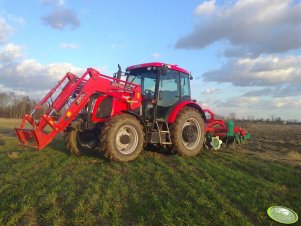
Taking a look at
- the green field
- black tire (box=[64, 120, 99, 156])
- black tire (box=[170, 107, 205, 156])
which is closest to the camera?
the green field

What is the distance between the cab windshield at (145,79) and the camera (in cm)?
1077

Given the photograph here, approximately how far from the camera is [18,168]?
309 inches

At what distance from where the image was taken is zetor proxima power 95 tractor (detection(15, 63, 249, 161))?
898 cm

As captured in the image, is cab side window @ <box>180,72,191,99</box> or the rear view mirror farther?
cab side window @ <box>180,72,191,99</box>

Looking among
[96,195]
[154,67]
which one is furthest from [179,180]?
[154,67]

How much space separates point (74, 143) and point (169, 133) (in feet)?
9.27

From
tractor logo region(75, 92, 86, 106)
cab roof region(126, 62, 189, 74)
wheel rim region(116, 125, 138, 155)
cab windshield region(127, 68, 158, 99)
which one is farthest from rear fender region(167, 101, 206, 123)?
tractor logo region(75, 92, 86, 106)

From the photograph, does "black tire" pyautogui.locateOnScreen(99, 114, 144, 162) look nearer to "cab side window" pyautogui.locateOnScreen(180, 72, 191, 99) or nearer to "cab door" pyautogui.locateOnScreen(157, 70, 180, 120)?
"cab door" pyautogui.locateOnScreen(157, 70, 180, 120)

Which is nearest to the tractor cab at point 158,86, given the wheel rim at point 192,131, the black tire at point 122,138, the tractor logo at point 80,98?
the wheel rim at point 192,131

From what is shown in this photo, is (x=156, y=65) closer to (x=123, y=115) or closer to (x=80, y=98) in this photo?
(x=123, y=115)

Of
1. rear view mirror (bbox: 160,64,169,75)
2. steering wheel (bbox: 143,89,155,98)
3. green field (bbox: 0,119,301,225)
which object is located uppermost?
rear view mirror (bbox: 160,64,169,75)

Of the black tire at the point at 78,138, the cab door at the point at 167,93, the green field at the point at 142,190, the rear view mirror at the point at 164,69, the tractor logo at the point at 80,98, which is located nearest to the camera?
the green field at the point at 142,190

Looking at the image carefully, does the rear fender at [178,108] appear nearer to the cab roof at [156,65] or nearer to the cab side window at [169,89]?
the cab side window at [169,89]

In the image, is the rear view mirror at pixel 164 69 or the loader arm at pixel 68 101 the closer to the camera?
the loader arm at pixel 68 101
